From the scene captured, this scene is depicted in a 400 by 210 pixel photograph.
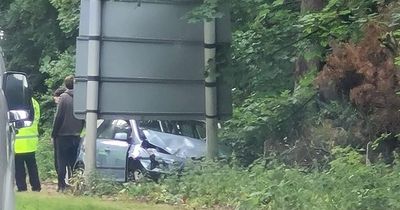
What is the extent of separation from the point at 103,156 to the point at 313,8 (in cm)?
545

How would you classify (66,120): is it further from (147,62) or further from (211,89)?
(211,89)

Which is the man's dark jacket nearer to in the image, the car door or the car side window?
the car door

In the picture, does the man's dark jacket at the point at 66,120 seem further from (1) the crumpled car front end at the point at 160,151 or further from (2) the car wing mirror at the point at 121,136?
(2) the car wing mirror at the point at 121,136

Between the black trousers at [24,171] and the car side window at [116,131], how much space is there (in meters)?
2.54

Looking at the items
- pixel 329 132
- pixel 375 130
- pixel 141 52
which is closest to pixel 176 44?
pixel 141 52

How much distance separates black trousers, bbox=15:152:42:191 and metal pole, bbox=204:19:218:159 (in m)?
2.71

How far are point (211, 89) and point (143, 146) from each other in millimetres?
2954

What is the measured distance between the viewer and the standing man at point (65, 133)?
15977mm

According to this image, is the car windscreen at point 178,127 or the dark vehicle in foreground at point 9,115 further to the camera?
the car windscreen at point 178,127

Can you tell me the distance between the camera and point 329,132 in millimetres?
13938

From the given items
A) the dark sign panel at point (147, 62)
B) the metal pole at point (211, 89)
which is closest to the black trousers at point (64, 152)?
the dark sign panel at point (147, 62)

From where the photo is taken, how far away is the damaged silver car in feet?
57.1

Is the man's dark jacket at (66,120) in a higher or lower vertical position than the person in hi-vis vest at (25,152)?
higher

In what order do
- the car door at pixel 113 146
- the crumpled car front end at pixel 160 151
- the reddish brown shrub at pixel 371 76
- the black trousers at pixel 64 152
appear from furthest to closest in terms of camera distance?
the car door at pixel 113 146
the crumpled car front end at pixel 160 151
the black trousers at pixel 64 152
the reddish brown shrub at pixel 371 76
